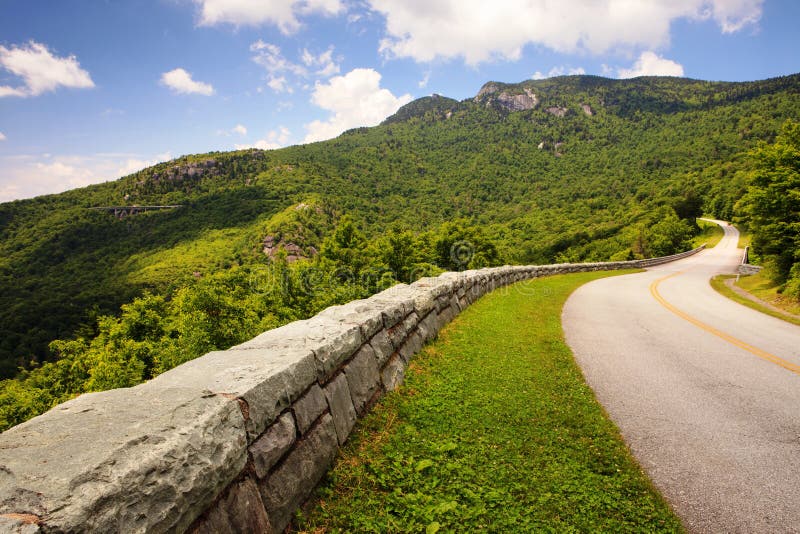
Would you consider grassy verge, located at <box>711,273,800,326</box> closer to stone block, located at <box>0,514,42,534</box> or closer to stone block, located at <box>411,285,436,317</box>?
stone block, located at <box>411,285,436,317</box>

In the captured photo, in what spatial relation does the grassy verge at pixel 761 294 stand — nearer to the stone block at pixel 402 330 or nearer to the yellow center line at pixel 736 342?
the yellow center line at pixel 736 342

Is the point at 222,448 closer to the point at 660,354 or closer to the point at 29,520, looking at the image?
the point at 29,520

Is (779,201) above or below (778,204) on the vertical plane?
above

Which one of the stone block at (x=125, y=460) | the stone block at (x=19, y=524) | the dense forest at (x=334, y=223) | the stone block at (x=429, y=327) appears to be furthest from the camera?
the dense forest at (x=334, y=223)

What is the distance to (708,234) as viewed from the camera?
248ft

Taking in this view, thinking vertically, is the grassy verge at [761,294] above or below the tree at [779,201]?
below

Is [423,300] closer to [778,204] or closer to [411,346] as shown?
[411,346]

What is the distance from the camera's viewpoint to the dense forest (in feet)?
74.0

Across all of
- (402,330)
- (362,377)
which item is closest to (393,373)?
(402,330)

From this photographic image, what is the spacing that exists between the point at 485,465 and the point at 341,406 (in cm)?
167

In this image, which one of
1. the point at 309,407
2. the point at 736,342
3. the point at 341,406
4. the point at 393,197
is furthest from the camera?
the point at 393,197

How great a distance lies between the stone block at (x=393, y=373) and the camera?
5.40 metres

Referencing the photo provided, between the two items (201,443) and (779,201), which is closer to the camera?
(201,443)

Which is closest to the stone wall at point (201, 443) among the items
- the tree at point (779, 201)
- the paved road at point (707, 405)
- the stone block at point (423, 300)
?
the stone block at point (423, 300)
